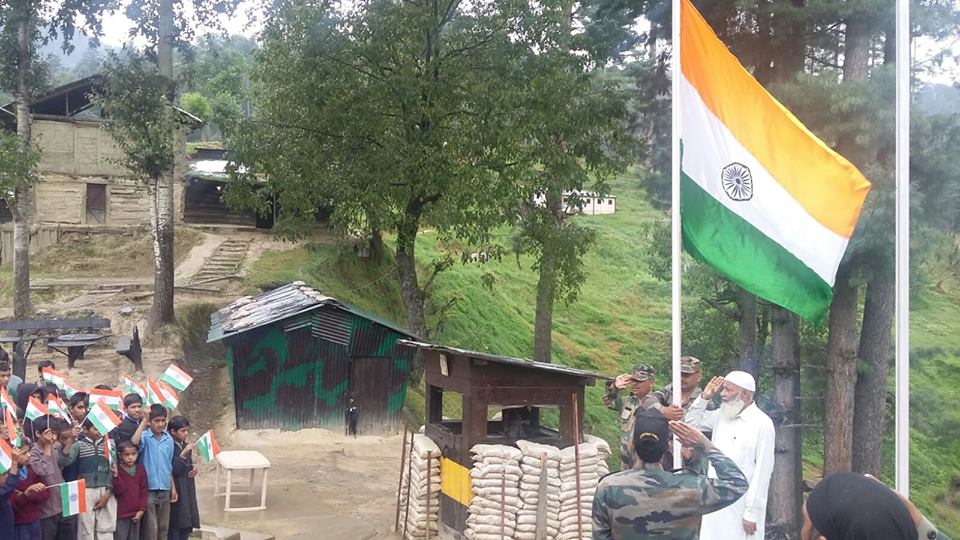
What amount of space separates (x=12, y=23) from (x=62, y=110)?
32.2 ft

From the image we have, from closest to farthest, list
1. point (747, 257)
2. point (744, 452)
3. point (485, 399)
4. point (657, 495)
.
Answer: point (657, 495) → point (747, 257) → point (744, 452) → point (485, 399)

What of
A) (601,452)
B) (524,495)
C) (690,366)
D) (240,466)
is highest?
(690,366)

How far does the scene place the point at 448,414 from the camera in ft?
82.0

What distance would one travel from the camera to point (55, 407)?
892 centimetres

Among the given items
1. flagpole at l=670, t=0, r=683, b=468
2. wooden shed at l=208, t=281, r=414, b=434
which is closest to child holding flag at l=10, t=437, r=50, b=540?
flagpole at l=670, t=0, r=683, b=468

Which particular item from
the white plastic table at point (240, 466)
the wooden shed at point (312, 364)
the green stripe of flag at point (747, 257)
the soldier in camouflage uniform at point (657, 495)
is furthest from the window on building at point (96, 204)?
the soldier in camouflage uniform at point (657, 495)

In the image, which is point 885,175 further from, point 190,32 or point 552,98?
point 190,32

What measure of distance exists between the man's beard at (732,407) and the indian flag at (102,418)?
5.62m

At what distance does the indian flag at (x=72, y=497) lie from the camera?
783cm

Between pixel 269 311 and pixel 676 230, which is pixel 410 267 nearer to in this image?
pixel 269 311

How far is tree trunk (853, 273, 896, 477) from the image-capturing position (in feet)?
50.8

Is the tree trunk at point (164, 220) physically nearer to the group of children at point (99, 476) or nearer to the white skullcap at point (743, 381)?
the group of children at point (99, 476)

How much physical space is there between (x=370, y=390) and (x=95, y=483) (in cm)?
1121

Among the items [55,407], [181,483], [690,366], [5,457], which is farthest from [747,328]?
[5,457]
